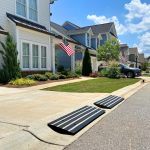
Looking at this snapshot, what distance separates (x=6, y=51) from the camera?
61.4 feet

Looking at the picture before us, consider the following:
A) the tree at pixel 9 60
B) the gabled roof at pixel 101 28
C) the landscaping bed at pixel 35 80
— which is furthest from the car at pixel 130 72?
the tree at pixel 9 60

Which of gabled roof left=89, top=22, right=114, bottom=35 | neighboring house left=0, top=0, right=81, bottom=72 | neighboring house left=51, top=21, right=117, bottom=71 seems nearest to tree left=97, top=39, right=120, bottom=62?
neighboring house left=51, top=21, right=117, bottom=71

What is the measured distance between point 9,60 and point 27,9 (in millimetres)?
5869

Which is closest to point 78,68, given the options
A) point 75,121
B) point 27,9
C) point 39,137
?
point 27,9

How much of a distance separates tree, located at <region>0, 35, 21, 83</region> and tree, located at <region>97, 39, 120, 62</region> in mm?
23198

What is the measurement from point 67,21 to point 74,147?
42.1 metres

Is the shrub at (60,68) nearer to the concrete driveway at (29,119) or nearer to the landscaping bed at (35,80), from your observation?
the landscaping bed at (35,80)

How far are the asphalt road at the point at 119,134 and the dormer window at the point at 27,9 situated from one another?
14.8 metres

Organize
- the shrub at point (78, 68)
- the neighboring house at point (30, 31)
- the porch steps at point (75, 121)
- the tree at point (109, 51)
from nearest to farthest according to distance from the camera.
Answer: the porch steps at point (75, 121), the neighboring house at point (30, 31), the shrub at point (78, 68), the tree at point (109, 51)

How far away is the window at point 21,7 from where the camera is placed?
71.5ft

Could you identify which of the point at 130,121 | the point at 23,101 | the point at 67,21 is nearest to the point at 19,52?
the point at 23,101

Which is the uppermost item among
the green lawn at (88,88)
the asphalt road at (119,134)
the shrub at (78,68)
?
the shrub at (78,68)

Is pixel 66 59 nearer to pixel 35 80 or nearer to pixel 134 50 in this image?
pixel 35 80

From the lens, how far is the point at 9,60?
61.2ft
